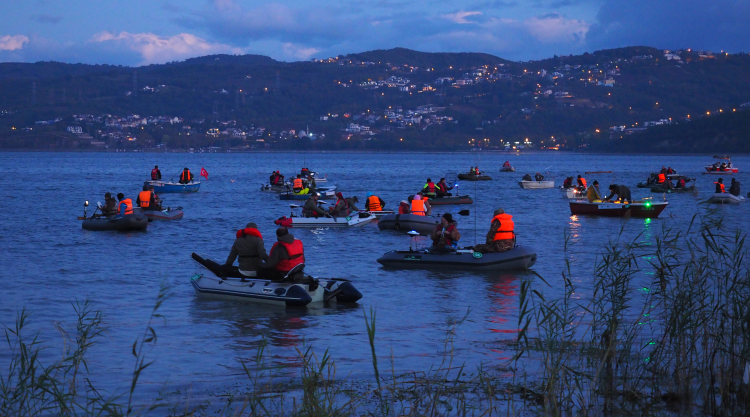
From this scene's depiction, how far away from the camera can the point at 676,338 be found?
29.8 feet

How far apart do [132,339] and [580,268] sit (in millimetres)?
12207

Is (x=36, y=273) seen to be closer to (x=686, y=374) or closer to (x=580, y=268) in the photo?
(x=580, y=268)

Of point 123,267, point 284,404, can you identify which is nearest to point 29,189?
point 123,267

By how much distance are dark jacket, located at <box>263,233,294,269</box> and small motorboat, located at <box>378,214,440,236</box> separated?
13.0m

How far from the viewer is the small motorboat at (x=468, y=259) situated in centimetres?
1839

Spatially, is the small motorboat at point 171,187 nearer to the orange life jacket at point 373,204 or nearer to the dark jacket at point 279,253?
the orange life jacket at point 373,204

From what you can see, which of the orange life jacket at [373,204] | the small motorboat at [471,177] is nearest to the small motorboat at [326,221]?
the orange life jacket at [373,204]

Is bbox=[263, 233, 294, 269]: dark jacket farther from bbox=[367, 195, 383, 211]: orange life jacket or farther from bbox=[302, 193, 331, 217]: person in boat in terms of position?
bbox=[367, 195, 383, 211]: orange life jacket

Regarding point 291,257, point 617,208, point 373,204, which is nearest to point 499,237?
point 291,257

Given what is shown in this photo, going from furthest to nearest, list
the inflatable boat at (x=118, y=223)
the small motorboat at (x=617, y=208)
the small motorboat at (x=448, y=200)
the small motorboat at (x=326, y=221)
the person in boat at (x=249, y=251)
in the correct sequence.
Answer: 1. the small motorboat at (x=448, y=200)
2. the small motorboat at (x=617, y=208)
3. the small motorboat at (x=326, y=221)
4. the inflatable boat at (x=118, y=223)
5. the person in boat at (x=249, y=251)

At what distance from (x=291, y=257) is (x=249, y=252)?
1.06 m

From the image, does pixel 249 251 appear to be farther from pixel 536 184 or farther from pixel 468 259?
pixel 536 184

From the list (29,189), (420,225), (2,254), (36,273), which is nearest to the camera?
(36,273)

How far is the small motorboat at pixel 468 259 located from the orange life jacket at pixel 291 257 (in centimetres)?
405
